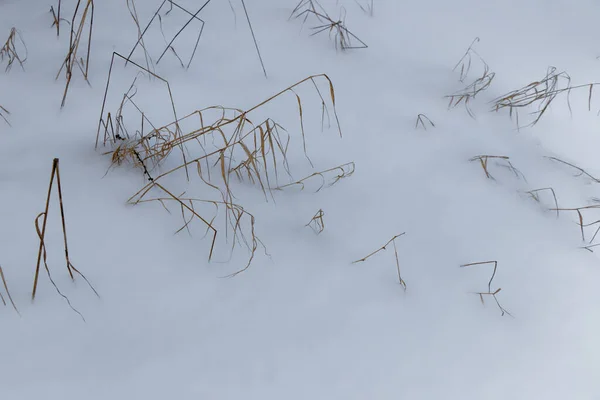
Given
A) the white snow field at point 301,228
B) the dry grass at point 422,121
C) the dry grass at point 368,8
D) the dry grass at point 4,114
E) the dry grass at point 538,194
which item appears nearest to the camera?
the white snow field at point 301,228

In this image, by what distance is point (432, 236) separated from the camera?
3.71 ft

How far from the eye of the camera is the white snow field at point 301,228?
854mm

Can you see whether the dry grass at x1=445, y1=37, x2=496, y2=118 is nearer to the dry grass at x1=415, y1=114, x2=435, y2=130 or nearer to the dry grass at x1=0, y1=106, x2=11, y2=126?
the dry grass at x1=415, y1=114, x2=435, y2=130

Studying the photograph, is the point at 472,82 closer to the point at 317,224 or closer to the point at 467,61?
the point at 467,61

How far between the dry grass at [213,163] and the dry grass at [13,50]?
14.5 inches

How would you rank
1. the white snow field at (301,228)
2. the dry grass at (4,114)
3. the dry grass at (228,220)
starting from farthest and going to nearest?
the dry grass at (4,114) < the dry grass at (228,220) < the white snow field at (301,228)

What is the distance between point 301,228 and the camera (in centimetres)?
109

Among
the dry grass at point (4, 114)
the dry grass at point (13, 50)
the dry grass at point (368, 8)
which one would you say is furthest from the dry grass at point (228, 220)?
the dry grass at point (368, 8)

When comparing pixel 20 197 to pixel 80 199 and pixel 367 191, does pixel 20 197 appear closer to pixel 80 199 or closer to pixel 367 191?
pixel 80 199

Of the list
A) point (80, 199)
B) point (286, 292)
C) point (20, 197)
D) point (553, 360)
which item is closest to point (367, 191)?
point (286, 292)

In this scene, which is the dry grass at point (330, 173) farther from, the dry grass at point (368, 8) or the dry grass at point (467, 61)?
the dry grass at point (368, 8)

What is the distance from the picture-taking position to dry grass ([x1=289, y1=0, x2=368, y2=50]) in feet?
5.14

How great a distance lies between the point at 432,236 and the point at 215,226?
465mm

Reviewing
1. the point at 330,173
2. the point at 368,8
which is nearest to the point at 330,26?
the point at 368,8
